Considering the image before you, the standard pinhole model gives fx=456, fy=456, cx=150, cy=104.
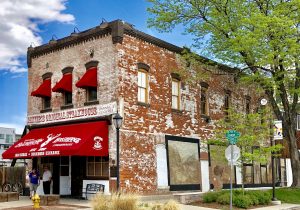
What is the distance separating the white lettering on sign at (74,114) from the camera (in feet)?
74.6

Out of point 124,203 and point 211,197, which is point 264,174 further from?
point 124,203

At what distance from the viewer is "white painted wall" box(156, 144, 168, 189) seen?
80.6ft

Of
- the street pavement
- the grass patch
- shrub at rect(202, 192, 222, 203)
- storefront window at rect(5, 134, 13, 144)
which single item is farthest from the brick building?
storefront window at rect(5, 134, 13, 144)

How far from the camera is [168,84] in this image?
1027 inches

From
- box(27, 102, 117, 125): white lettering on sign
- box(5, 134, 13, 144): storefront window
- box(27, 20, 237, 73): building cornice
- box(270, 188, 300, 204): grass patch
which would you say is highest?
box(27, 20, 237, 73): building cornice

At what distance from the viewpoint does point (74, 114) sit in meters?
24.4

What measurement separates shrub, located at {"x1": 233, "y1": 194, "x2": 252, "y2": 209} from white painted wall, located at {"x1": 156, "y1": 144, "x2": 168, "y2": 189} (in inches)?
177

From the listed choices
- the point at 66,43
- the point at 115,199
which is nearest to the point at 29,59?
the point at 66,43

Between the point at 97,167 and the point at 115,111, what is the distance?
3150mm

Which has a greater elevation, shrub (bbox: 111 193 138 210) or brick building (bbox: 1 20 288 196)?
brick building (bbox: 1 20 288 196)

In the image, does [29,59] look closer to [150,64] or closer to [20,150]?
[20,150]

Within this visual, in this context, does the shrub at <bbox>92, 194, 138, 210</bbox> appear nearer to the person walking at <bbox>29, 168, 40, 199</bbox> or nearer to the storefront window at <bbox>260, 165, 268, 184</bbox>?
the person walking at <bbox>29, 168, 40, 199</bbox>

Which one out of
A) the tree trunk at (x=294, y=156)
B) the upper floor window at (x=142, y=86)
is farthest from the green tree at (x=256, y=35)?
the upper floor window at (x=142, y=86)

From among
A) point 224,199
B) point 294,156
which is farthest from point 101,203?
point 294,156
